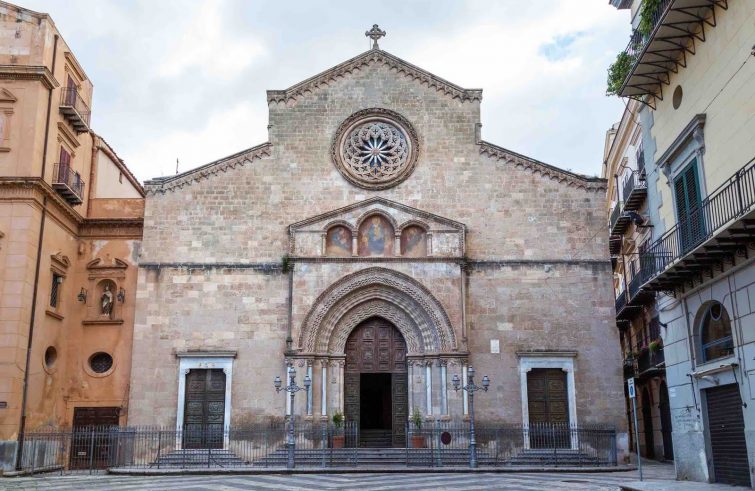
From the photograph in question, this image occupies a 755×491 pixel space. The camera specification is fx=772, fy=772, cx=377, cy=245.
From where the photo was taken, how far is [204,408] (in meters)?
27.4

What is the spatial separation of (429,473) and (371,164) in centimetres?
1202

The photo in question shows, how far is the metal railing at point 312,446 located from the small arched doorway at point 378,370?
871 millimetres

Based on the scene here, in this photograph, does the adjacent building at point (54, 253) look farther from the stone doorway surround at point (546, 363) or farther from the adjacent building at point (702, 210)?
the adjacent building at point (702, 210)

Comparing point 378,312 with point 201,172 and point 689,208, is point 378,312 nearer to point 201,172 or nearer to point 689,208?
point 201,172

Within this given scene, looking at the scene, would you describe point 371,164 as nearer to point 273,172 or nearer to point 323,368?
point 273,172

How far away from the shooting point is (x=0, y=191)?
25.5m

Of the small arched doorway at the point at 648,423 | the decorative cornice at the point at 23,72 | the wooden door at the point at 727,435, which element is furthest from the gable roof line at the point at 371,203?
the small arched doorway at the point at 648,423

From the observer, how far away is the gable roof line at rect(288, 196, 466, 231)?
92.9 feet

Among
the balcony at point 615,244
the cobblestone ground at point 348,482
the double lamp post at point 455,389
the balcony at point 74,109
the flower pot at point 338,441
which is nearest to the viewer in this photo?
the cobblestone ground at point 348,482

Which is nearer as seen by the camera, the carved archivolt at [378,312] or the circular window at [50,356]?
the circular window at [50,356]

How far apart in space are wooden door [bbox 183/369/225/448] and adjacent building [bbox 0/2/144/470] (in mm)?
2472

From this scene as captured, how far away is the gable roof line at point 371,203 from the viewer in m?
→ 28.3

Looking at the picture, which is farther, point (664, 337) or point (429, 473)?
point (429, 473)

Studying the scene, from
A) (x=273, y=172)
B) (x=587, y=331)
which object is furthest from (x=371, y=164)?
(x=587, y=331)
